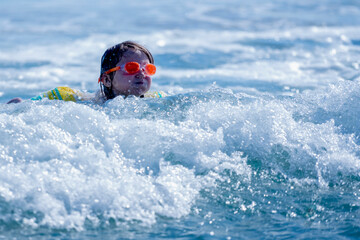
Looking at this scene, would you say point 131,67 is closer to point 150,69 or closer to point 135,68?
point 135,68

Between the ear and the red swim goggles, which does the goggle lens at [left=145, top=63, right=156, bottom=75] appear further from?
the ear

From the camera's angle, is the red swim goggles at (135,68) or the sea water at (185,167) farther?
the red swim goggles at (135,68)

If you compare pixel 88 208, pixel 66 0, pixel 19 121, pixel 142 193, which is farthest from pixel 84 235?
pixel 66 0

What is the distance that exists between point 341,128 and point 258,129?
77 centimetres

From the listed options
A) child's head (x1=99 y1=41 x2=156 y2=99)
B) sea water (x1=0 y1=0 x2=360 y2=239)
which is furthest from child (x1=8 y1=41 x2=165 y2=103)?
sea water (x1=0 y1=0 x2=360 y2=239)

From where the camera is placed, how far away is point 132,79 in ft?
15.4

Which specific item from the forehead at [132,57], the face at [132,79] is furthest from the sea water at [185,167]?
the forehead at [132,57]

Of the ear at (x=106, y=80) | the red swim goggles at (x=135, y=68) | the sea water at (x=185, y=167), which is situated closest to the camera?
the sea water at (x=185, y=167)

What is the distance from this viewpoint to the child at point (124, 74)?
4.66m

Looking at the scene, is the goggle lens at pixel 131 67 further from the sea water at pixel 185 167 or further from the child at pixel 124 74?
the sea water at pixel 185 167

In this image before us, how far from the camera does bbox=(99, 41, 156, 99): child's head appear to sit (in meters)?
4.66

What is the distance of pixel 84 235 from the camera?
9.12 ft

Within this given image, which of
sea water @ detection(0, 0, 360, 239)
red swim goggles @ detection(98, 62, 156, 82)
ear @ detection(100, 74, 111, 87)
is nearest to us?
sea water @ detection(0, 0, 360, 239)

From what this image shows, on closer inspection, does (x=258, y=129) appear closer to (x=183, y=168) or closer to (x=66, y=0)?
(x=183, y=168)
